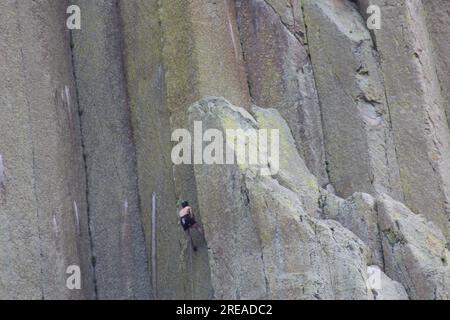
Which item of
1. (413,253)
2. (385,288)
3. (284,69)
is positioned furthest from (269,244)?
(284,69)

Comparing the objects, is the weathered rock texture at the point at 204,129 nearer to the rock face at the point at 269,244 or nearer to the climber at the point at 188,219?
the rock face at the point at 269,244

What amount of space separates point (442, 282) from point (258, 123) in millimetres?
4739

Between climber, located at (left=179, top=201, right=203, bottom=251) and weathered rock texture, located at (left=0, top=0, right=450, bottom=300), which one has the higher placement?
weathered rock texture, located at (left=0, top=0, right=450, bottom=300)

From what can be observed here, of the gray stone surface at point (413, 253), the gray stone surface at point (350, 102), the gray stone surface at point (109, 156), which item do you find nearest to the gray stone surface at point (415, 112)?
the gray stone surface at point (350, 102)

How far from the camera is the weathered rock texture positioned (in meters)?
28.8

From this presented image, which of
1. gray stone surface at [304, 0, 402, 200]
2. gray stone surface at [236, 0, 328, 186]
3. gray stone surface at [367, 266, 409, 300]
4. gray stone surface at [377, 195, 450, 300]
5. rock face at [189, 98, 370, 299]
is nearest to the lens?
rock face at [189, 98, 370, 299]

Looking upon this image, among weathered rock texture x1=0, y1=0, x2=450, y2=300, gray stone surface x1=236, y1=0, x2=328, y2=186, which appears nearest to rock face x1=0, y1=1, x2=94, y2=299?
weathered rock texture x1=0, y1=0, x2=450, y2=300

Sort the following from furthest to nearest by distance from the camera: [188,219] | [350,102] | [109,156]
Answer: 1. [109,156]
2. [350,102]
3. [188,219]

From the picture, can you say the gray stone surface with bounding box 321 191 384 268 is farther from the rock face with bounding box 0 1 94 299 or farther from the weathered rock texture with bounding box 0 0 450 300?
the rock face with bounding box 0 1 94 299

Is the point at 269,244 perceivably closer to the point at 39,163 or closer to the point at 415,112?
the point at 415,112

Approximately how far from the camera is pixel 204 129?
29031 millimetres

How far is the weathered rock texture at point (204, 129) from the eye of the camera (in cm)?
2875

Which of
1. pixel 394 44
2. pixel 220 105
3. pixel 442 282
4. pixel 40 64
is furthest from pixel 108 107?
pixel 442 282

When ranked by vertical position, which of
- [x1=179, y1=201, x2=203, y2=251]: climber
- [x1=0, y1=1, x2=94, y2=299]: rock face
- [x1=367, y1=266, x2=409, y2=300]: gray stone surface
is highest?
[x1=0, y1=1, x2=94, y2=299]: rock face
